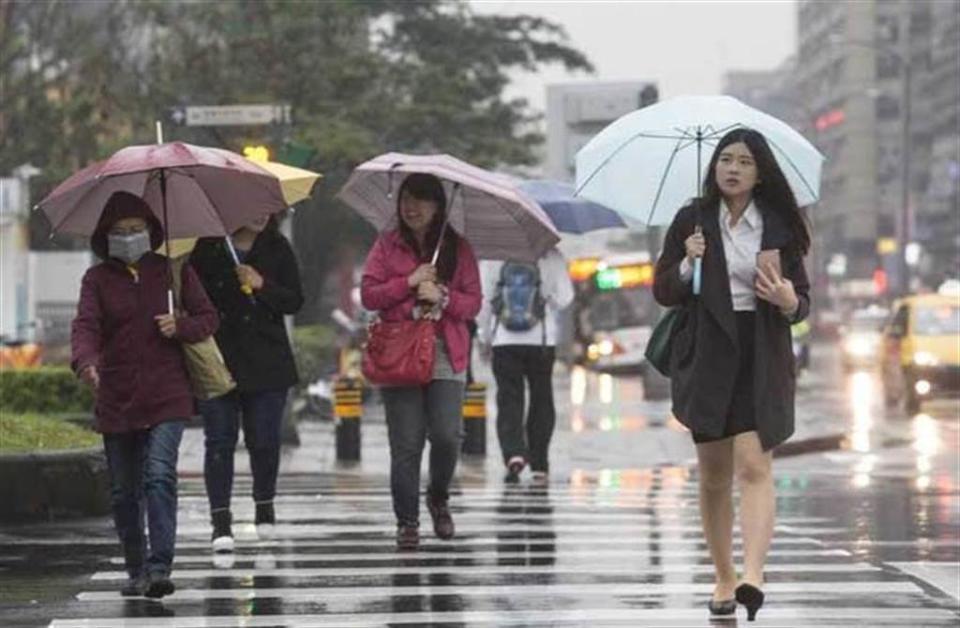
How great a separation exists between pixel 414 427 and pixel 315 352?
842 inches

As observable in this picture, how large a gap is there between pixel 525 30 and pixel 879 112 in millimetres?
92144

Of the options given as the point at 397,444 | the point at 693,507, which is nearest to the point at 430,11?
the point at 693,507

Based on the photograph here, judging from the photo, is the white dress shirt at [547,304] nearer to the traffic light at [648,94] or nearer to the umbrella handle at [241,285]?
the umbrella handle at [241,285]

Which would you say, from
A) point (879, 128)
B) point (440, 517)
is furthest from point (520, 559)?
point (879, 128)

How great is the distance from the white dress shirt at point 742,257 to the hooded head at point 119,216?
2396 mm

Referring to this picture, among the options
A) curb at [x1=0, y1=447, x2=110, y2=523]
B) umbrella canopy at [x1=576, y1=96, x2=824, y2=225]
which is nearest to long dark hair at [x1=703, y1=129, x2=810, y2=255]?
umbrella canopy at [x1=576, y1=96, x2=824, y2=225]

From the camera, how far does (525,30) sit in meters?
50.0

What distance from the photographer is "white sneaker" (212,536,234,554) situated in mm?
11109

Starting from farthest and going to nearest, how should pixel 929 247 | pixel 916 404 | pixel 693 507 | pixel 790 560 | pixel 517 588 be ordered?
1. pixel 929 247
2. pixel 916 404
3. pixel 693 507
4. pixel 790 560
5. pixel 517 588

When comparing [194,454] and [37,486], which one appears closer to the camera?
[37,486]

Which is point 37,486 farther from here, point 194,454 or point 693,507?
point 194,454

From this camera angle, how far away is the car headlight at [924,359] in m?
30.7

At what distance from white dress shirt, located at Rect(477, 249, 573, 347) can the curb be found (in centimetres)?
348

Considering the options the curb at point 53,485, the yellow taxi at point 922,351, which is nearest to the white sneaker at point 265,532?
the curb at point 53,485
